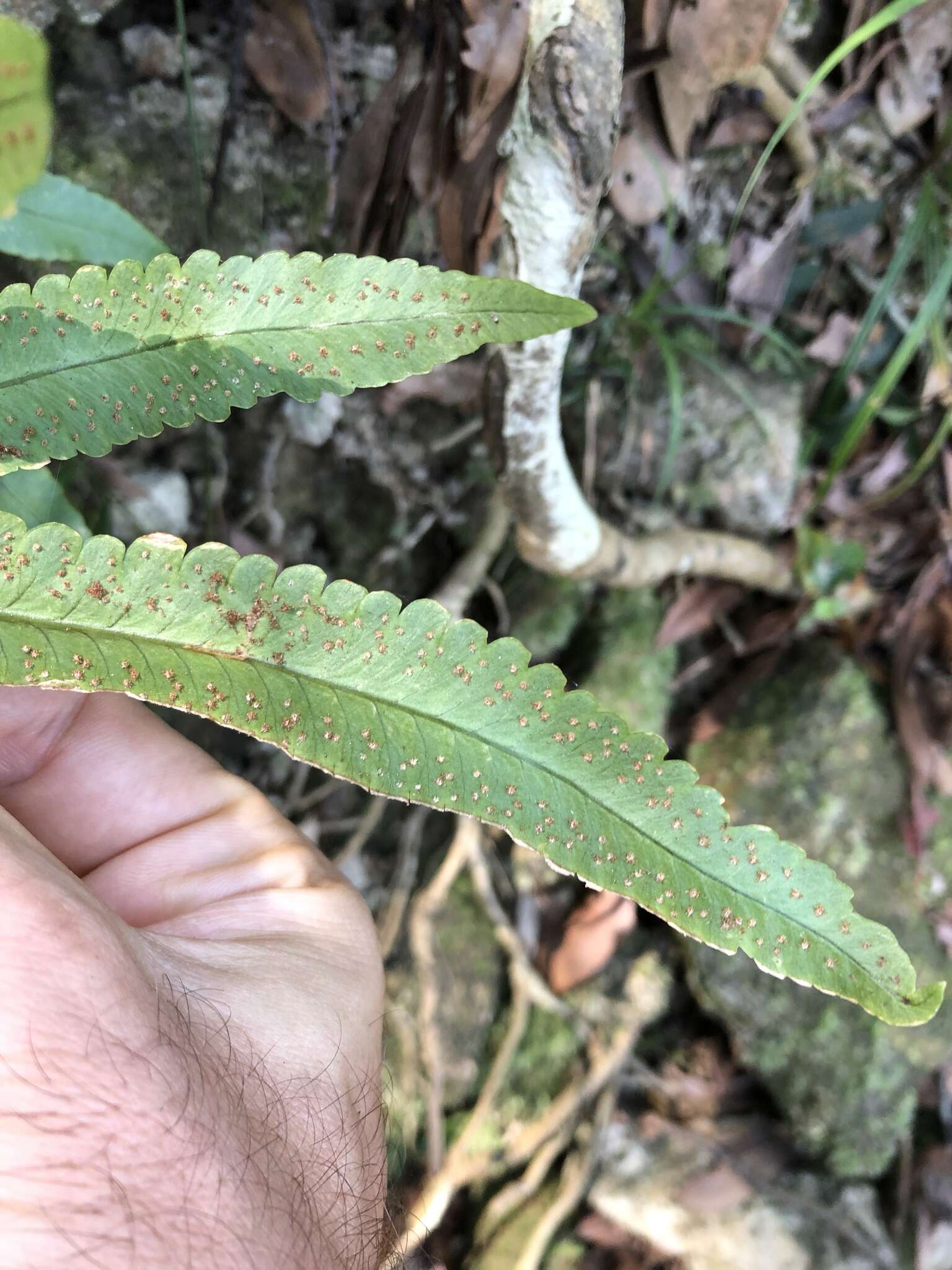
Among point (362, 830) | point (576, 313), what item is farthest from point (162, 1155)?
point (362, 830)

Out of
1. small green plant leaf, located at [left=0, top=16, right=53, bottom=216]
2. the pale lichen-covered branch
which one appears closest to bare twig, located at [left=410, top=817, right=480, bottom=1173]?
the pale lichen-covered branch

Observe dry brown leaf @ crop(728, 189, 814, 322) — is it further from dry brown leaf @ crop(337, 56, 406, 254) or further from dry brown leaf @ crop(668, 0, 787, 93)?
dry brown leaf @ crop(337, 56, 406, 254)

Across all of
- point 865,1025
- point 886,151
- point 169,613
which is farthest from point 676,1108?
point 886,151

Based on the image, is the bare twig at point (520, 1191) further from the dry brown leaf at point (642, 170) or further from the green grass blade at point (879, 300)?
the dry brown leaf at point (642, 170)

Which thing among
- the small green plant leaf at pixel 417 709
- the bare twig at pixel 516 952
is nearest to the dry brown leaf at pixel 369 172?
the small green plant leaf at pixel 417 709

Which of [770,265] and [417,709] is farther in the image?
[770,265]

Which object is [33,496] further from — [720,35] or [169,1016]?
[720,35]
